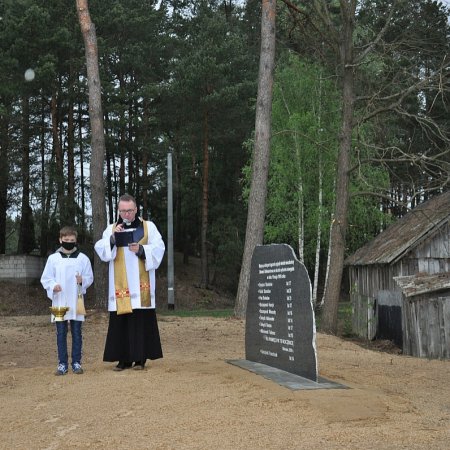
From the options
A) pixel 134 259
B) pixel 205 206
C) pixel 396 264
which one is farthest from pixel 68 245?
pixel 205 206

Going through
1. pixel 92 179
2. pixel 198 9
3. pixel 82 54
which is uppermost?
pixel 198 9

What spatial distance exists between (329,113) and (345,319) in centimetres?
999

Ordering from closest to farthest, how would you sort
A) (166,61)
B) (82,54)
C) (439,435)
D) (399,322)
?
1. (439,435)
2. (399,322)
3. (82,54)
4. (166,61)

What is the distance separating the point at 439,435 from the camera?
5.64m

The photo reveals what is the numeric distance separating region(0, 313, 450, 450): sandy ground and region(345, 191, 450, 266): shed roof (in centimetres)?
1224

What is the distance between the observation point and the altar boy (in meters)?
8.47

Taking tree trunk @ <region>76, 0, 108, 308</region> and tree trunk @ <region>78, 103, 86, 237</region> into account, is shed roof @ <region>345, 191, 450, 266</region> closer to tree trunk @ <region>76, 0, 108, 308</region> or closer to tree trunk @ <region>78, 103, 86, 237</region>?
tree trunk @ <region>76, 0, 108, 308</region>

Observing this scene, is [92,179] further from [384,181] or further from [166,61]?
[166,61]

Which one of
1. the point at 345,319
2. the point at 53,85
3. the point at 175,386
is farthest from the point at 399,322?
the point at 53,85

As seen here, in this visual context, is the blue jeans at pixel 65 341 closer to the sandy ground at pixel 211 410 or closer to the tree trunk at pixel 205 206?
the sandy ground at pixel 211 410

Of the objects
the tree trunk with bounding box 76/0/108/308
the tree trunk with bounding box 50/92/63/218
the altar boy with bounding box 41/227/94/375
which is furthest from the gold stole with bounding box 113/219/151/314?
the tree trunk with bounding box 50/92/63/218

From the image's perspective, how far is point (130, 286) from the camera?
8391 millimetres

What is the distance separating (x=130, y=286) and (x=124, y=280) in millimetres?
105

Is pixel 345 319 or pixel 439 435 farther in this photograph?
pixel 345 319
